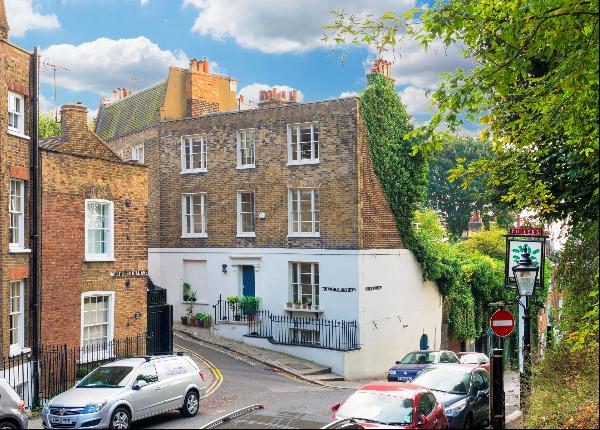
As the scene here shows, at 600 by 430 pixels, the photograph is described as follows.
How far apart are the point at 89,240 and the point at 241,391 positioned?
698 cm

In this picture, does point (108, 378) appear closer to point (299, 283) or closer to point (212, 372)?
point (212, 372)

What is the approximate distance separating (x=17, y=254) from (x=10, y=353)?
2.81 metres

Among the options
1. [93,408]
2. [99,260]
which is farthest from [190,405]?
[99,260]

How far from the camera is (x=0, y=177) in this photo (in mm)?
20938

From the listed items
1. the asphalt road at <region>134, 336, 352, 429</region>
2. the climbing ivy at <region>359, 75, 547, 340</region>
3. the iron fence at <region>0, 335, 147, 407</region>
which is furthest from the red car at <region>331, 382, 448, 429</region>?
the climbing ivy at <region>359, 75, 547, 340</region>

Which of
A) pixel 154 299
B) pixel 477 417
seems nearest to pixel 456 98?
pixel 477 417

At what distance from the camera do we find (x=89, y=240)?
2438 centimetres

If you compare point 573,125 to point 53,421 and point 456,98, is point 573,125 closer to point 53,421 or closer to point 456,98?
point 456,98

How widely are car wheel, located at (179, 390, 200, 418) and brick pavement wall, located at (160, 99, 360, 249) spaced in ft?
41.5

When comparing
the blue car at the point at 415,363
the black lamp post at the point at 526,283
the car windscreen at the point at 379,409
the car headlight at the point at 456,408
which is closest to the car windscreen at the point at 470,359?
the blue car at the point at 415,363

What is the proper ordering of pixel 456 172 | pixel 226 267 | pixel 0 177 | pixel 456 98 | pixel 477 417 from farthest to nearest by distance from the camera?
pixel 226 267
pixel 0 177
pixel 477 417
pixel 456 172
pixel 456 98

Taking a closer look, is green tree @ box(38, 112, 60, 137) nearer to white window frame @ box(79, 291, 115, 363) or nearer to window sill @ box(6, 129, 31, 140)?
white window frame @ box(79, 291, 115, 363)

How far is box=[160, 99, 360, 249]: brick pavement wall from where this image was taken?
102 feet

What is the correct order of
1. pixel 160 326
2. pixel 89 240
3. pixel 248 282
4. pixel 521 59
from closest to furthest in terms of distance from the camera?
pixel 521 59, pixel 89 240, pixel 160 326, pixel 248 282
